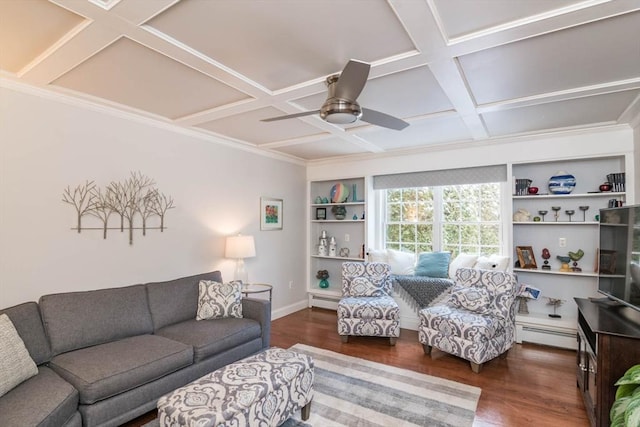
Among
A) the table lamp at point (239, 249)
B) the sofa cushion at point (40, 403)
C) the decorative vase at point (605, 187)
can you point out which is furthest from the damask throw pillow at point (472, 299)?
the sofa cushion at point (40, 403)

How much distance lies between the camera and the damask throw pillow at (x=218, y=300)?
3.33 m

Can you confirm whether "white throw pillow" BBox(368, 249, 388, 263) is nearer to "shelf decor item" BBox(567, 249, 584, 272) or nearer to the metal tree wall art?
"shelf decor item" BBox(567, 249, 584, 272)

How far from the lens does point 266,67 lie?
2.30 metres

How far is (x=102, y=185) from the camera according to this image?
3.06 meters

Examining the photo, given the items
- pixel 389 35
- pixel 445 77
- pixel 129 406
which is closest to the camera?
pixel 389 35

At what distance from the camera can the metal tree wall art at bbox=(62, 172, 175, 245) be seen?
2.91 metres

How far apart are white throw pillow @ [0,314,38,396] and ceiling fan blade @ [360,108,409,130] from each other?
2.69m

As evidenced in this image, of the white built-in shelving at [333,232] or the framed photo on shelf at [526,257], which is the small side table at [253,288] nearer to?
the white built-in shelving at [333,232]

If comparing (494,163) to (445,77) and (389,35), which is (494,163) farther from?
(389,35)

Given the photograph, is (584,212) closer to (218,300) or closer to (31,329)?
(218,300)

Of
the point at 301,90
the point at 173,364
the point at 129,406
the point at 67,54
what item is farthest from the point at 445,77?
the point at 129,406

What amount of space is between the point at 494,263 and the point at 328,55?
328cm

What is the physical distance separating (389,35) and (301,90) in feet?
2.98

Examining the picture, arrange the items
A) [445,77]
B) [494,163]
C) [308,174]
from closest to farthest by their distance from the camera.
→ [445,77], [494,163], [308,174]
